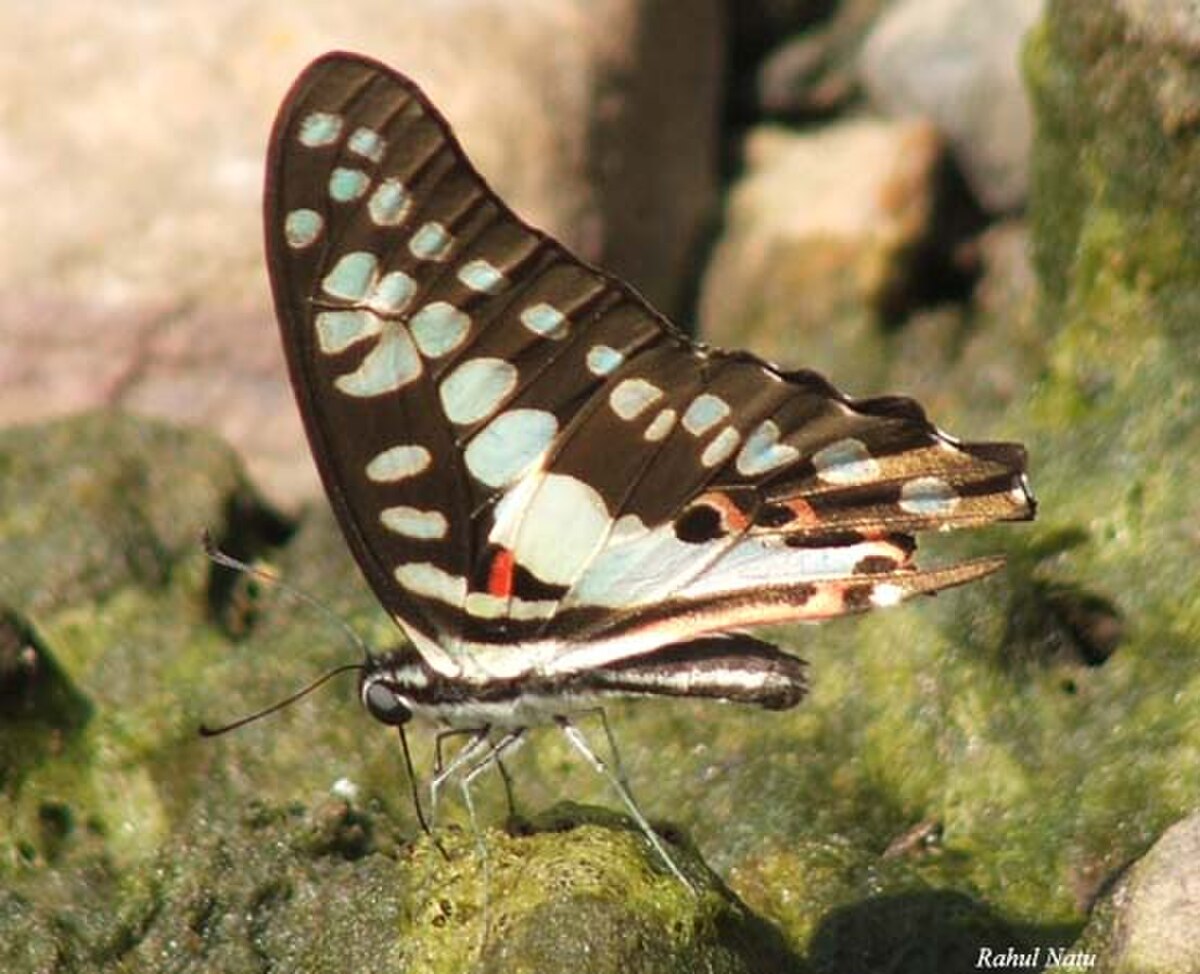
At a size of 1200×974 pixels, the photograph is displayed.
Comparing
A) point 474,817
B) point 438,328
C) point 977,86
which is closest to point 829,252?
point 977,86

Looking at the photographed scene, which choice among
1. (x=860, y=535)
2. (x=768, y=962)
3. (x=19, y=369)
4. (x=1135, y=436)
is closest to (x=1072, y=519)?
(x=1135, y=436)

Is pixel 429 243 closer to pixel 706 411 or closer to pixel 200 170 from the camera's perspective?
pixel 706 411

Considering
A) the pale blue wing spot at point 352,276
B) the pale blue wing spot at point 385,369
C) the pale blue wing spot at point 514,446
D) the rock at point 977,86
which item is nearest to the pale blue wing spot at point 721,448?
the pale blue wing spot at point 514,446

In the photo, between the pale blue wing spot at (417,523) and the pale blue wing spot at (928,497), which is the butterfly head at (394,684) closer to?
the pale blue wing spot at (417,523)

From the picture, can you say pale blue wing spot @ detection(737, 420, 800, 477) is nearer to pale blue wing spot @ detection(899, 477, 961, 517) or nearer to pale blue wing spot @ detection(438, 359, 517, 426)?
pale blue wing spot @ detection(899, 477, 961, 517)

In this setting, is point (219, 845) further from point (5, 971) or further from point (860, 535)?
point (860, 535)

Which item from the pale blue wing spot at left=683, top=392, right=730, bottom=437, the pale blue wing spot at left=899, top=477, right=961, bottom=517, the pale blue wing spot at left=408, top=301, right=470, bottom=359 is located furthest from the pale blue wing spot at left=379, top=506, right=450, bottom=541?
the pale blue wing spot at left=899, top=477, right=961, bottom=517

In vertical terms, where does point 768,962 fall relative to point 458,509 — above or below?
below
